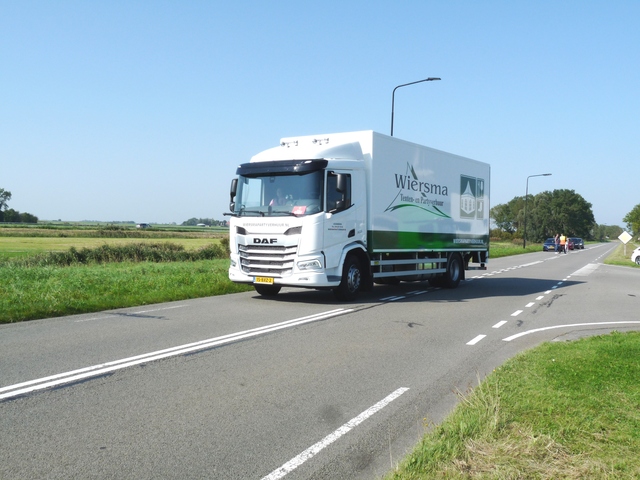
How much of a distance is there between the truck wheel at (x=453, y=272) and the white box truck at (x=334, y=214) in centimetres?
117

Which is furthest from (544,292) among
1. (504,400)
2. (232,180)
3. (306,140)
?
(504,400)

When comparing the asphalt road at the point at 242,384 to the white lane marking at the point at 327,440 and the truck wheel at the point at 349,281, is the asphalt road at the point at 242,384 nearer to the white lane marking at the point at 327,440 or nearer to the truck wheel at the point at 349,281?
the white lane marking at the point at 327,440

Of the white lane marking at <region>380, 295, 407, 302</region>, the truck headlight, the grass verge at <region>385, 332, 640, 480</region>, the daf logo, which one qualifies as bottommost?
the white lane marking at <region>380, 295, 407, 302</region>

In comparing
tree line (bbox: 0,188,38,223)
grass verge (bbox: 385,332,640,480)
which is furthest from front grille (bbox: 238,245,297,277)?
tree line (bbox: 0,188,38,223)

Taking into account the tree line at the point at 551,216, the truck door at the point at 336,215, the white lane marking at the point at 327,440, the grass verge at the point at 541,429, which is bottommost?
the white lane marking at the point at 327,440

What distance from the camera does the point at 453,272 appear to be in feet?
61.3

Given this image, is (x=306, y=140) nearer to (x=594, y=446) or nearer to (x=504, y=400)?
(x=504, y=400)

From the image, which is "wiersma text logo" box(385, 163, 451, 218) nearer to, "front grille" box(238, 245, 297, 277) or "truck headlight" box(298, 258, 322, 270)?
"truck headlight" box(298, 258, 322, 270)

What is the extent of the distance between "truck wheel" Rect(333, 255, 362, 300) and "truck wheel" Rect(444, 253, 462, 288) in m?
4.81

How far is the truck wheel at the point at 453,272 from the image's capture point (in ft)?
60.2

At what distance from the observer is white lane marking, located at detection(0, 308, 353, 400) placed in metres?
5.69

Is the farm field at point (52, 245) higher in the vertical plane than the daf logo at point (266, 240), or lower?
lower

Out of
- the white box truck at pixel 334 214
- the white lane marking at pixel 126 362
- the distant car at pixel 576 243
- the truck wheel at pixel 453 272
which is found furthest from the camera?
the distant car at pixel 576 243

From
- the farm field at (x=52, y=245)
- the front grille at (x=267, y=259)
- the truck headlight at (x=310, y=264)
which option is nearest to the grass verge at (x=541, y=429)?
the truck headlight at (x=310, y=264)
